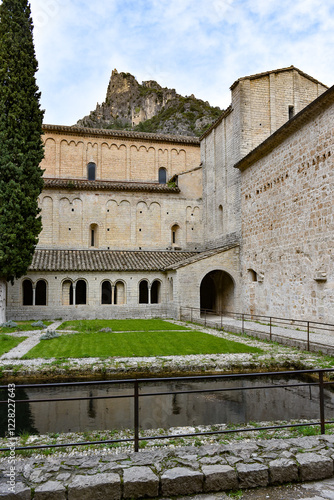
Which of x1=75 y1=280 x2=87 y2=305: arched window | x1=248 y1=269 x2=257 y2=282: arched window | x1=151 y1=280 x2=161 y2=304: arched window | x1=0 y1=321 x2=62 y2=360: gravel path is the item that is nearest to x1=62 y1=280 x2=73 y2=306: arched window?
x1=75 y1=280 x2=87 y2=305: arched window

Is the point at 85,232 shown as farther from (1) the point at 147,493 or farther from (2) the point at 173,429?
(1) the point at 147,493

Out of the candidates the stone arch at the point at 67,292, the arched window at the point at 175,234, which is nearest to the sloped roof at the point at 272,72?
the arched window at the point at 175,234

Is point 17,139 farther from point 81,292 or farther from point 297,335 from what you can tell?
point 297,335

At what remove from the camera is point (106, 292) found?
26.4m

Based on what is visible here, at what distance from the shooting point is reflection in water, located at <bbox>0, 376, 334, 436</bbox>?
7.44m

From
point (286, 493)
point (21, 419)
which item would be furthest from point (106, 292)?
point (286, 493)

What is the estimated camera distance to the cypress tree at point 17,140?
18.7 metres

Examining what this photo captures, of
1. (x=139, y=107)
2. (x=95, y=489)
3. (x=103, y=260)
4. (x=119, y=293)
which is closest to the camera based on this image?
(x=95, y=489)

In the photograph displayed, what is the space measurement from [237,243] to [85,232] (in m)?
12.0

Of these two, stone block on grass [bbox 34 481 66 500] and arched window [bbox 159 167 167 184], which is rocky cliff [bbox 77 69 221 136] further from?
stone block on grass [bbox 34 481 66 500]

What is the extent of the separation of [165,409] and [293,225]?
11821 mm

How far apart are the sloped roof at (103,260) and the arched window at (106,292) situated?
1.60 metres

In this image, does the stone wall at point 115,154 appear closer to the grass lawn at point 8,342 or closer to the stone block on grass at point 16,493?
the grass lawn at point 8,342

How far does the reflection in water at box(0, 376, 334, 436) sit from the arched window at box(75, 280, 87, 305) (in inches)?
618
